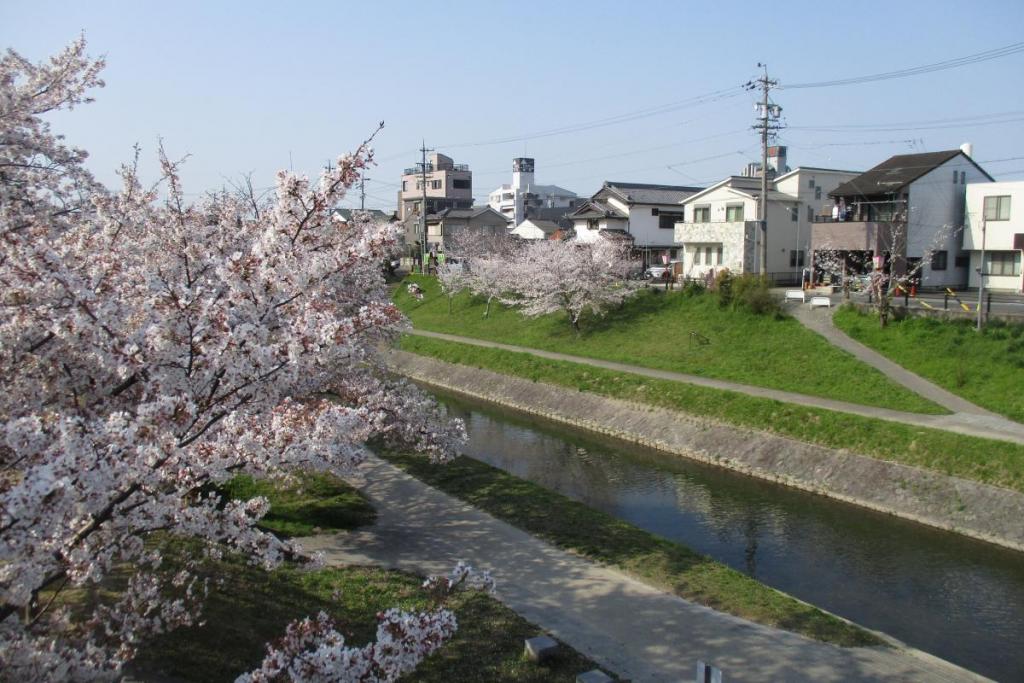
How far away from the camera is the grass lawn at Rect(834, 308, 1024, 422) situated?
19.8 m

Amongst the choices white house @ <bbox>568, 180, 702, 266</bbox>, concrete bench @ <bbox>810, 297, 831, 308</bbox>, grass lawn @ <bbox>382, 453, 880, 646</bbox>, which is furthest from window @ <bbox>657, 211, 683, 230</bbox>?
grass lawn @ <bbox>382, 453, 880, 646</bbox>

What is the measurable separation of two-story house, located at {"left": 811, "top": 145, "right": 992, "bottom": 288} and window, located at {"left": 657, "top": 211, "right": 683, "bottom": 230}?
14.3 meters

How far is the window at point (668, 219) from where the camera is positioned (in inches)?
1945

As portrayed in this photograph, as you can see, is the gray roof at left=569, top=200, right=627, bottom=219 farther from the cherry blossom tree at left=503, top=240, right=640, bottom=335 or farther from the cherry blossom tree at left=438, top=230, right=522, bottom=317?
the cherry blossom tree at left=503, top=240, right=640, bottom=335

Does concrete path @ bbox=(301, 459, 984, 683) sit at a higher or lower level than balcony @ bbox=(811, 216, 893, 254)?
lower

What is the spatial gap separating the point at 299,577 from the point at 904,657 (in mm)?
7796

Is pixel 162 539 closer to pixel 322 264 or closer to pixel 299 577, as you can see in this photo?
pixel 299 577

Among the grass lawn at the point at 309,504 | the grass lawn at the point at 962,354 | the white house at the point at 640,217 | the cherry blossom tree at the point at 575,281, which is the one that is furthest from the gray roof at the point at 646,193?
the grass lawn at the point at 309,504

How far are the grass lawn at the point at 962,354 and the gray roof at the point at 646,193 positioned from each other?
82.5 feet

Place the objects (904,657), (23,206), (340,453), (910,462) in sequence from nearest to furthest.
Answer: (340,453) → (904,657) → (23,206) → (910,462)

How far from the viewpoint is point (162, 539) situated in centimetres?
1091

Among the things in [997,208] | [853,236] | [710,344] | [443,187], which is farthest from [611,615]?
[443,187]

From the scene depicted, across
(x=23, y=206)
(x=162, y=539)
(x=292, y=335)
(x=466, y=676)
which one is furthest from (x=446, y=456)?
(x=292, y=335)

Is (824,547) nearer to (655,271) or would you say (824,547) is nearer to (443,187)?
(655,271)
